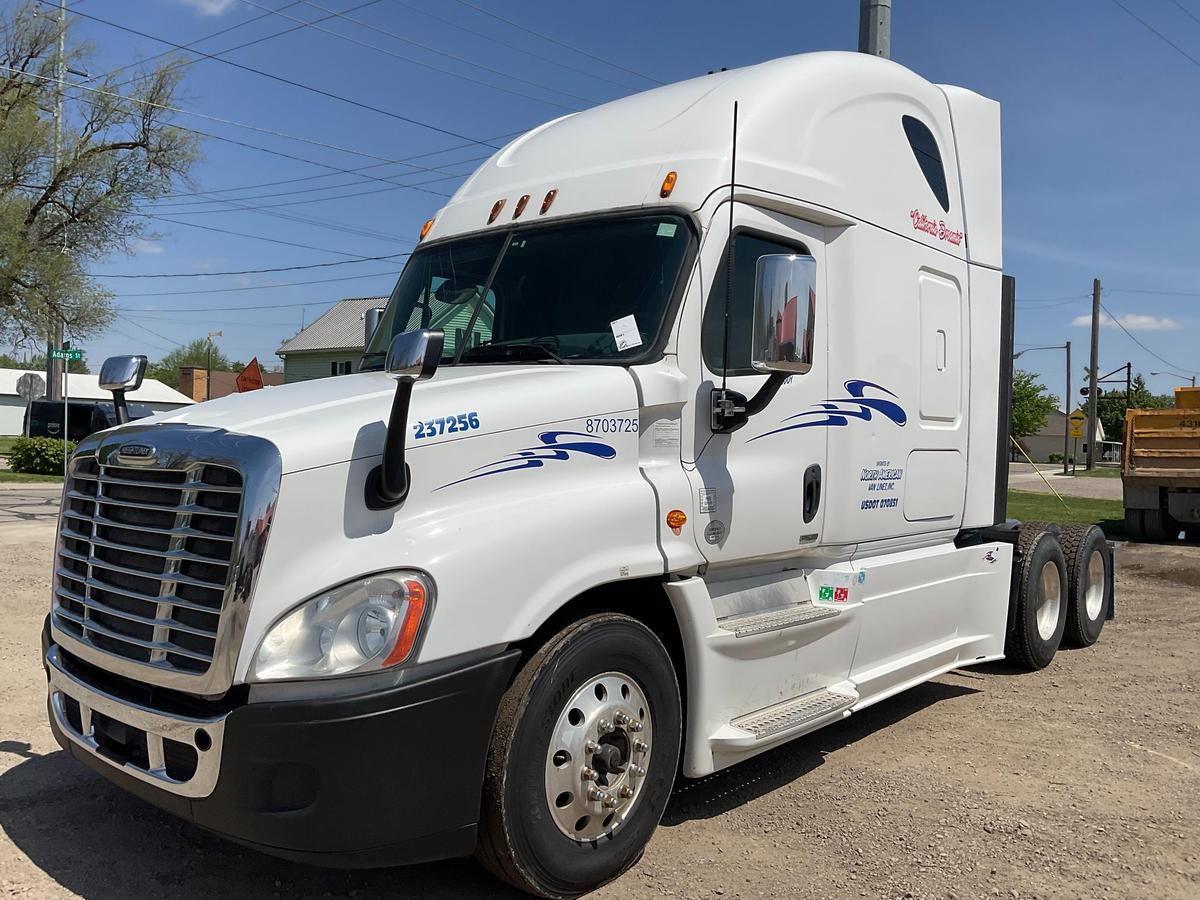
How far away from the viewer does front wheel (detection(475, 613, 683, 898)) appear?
3.37 metres

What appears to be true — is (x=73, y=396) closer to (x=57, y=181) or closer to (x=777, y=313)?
(x=57, y=181)

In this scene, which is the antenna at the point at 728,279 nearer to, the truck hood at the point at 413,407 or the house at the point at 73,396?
the truck hood at the point at 413,407

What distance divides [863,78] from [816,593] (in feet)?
8.88

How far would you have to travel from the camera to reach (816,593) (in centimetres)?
493

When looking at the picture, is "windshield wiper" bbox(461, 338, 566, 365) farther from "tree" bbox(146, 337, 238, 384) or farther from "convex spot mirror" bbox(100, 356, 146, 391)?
"tree" bbox(146, 337, 238, 384)

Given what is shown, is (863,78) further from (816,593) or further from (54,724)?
(54,724)

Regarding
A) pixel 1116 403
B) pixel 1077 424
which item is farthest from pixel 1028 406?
pixel 1077 424

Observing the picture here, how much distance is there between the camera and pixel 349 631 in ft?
10.0

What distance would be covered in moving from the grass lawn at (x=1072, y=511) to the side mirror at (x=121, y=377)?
47.8ft

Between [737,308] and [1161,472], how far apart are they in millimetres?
12930

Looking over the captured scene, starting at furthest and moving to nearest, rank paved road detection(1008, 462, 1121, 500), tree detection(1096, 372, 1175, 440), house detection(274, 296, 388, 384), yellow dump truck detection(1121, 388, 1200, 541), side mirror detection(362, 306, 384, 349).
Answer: tree detection(1096, 372, 1175, 440) → house detection(274, 296, 388, 384) → paved road detection(1008, 462, 1121, 500) → yellow dump truck detection(1121, 388, 1200, 541) → side mirror detection(362, 306, 384, 349)

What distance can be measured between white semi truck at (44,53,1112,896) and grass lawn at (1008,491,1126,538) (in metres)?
12.3

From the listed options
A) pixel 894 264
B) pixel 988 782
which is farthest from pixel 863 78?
pixel 988 782

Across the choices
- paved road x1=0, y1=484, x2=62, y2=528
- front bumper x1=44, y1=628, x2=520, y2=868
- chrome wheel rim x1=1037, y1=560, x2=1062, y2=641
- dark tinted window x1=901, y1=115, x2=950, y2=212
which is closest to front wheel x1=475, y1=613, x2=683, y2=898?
front bumper x1=44, y1=628, x2=520, y2=868
